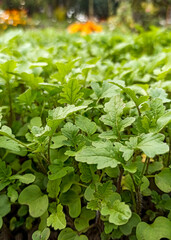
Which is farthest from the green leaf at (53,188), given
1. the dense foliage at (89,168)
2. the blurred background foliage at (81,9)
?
the blurred background foliage at (81,9)

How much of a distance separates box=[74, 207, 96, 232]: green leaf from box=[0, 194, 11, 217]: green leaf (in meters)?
0.26

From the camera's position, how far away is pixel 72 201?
1.04 metres

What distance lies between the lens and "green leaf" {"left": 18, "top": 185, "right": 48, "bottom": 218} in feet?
3.25

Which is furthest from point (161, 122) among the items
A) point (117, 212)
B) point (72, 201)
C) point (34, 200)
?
point (34, 200)

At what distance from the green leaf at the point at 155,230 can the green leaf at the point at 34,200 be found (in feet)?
1.14

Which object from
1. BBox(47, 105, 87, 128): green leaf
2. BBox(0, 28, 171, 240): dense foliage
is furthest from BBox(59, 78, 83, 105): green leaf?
BBox(47, 105, 87, 128): green leaf

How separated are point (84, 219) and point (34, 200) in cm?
21

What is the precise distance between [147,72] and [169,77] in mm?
149

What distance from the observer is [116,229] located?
973 mm

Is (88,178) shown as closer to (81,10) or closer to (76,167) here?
(76,167)

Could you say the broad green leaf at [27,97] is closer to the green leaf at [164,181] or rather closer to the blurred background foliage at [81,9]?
the green leaf at [164,181]

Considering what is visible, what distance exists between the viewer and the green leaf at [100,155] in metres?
0.81

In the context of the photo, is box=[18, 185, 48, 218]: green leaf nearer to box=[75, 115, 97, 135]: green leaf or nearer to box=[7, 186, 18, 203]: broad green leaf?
box=[7, 186, 18, 203]: broad green leaf

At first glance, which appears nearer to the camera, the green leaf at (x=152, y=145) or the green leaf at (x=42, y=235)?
the green leaf at (x=152, y=145)
